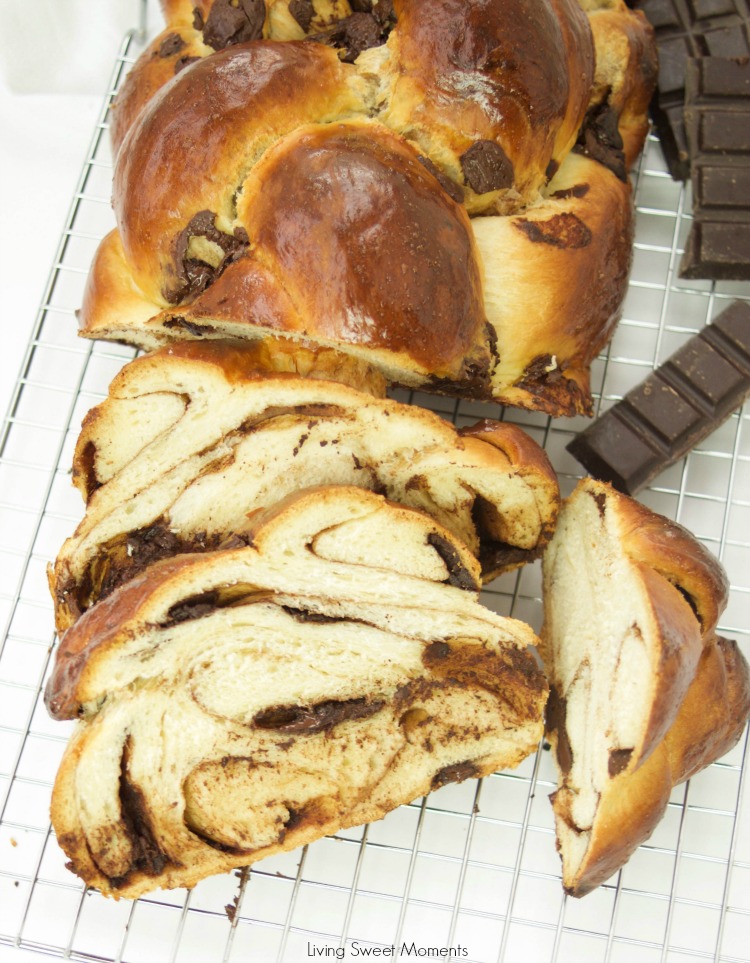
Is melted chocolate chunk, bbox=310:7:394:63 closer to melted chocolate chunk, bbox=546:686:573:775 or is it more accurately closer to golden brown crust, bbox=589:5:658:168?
golden brown crust, bbox=589:5:658:168

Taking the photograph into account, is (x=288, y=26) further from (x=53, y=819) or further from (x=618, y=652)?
(x=53, y=819)

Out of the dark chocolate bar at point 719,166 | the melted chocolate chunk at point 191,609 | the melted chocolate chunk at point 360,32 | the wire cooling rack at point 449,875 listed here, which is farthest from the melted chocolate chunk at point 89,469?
the dark chocolate bar at point 719,166

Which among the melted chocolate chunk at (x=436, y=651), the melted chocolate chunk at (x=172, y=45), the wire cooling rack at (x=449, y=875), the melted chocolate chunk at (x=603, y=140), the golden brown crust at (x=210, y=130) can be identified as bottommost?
the wire cooling rack at (x=449, y=875)

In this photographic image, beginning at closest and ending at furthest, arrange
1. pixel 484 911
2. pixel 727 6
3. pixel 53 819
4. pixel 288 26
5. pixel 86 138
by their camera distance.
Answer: pixel 53 819, pixel 288 26, pixel 484 911, pixel 727 6, pixel 86 138

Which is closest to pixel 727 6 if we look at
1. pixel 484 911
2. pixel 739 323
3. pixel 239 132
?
pixel 739 323

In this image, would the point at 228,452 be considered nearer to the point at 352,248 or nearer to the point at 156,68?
the point at 352,248

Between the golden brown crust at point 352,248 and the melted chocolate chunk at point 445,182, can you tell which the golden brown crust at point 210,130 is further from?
the melted chocolate chunk at point 445,182

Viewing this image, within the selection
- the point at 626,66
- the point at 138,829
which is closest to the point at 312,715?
the point at 138,829
